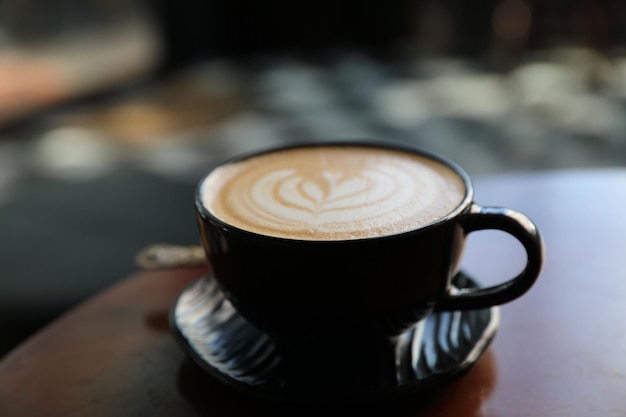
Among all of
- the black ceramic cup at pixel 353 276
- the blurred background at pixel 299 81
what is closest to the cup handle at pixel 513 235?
the black ceramic cup at pixel 353 276

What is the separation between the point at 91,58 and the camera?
2191mm

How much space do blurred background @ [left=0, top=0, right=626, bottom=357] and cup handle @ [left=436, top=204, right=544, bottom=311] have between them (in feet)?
3.56

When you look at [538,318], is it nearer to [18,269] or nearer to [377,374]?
[377,374]

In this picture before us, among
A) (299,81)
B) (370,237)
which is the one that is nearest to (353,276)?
(370,237)

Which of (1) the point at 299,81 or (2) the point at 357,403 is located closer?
(2) the point at 357,403

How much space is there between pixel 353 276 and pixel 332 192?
8 cm

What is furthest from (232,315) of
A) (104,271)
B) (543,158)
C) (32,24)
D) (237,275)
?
(32,24)

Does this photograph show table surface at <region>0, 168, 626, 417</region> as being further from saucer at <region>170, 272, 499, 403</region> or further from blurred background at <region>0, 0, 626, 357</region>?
blurred background at <region>0, 0, 626, 357</region>

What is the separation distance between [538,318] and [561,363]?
0.05 metres

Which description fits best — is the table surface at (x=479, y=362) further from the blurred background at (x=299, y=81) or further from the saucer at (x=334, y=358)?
the blurred background at (x=299, y=81)

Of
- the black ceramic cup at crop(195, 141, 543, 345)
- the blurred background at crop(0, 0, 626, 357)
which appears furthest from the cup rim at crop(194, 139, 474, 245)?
the blurred background at crop(0, 0, 626, 357)

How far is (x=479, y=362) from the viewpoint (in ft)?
1.33

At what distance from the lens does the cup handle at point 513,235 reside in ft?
1.22

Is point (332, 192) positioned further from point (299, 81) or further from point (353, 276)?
point (299, 81)
